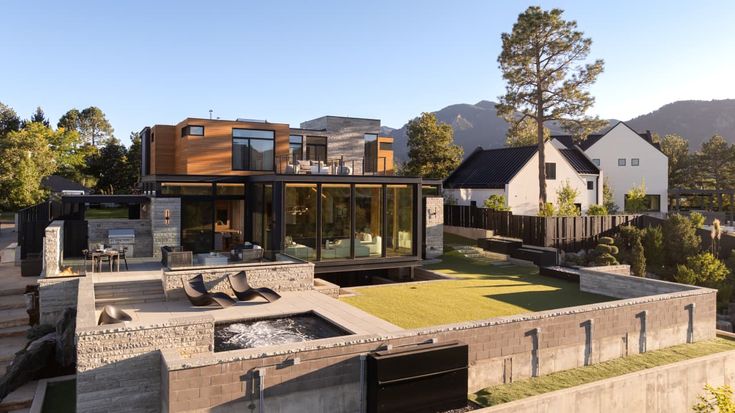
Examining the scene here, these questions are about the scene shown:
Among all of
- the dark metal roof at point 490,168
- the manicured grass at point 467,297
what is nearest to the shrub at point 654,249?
the manicured grass at point 467,297

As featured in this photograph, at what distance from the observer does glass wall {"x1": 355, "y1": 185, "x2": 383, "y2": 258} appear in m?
18.6

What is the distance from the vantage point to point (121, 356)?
9.09 metres

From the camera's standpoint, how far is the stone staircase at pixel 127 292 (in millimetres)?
13375

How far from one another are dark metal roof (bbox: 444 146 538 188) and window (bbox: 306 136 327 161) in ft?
42.0

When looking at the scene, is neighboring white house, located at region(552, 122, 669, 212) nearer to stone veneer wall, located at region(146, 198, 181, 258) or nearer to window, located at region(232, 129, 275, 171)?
window, located at region(232, 129, 275, 171)

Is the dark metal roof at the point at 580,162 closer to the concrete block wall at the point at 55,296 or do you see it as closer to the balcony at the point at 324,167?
the balcony at the point at 324,167

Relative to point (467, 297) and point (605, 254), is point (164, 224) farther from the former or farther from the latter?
point (605, 254)

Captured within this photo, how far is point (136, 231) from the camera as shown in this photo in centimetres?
1878

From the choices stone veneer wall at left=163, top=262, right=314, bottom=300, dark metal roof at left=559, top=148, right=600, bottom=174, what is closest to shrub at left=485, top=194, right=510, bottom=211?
dark metal roof at left=559, top=148, right=600, bottom=174

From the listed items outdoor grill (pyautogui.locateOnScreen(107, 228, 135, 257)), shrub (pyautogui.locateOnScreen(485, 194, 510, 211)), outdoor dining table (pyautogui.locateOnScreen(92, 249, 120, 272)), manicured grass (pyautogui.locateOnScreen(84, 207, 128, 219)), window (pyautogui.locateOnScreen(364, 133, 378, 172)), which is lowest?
outdoor dining table (pyautogui.locateOnScreen(92, 249, 120, 272))

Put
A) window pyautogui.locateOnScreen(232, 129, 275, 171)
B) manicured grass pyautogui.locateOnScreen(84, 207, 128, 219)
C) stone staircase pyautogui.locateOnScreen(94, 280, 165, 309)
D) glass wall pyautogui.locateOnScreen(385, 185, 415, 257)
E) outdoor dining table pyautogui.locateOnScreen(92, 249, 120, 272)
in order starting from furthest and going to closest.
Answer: manicured grass pyautogui.locateOnScreen(84, 207, 128, 219)
window pyautogui.locateOnScreen(232, 129, 275, 171)
glass wall pyautogui.locateOnScreen(385, 185, 415, 257)
outdoor dining table pyautogui.locateOnScreen(92, 249, 120, 272)
stone staircase pyautogui.locateOnScreen(94, 280, 165, 309)

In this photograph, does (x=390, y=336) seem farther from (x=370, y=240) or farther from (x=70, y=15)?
(x=70, y=15)

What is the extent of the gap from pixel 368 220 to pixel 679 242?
52.6 feet

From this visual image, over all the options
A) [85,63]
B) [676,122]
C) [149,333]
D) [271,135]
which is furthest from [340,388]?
[676,122]
